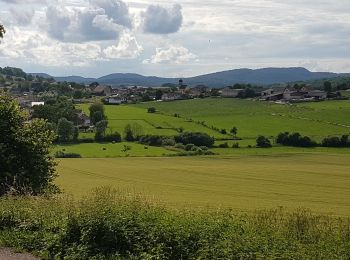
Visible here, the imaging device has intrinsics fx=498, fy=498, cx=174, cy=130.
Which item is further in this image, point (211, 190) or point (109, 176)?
point (109, 176)

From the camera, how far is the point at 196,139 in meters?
77.0

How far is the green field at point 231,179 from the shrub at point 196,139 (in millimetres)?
11313

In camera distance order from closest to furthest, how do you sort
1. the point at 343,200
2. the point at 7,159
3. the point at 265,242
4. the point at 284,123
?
the point at 265,242
the point at 7,159
the point at 343,200
the point at 284,123

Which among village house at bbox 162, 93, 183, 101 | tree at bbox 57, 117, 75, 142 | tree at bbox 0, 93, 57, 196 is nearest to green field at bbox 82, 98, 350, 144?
tree at bbox 57, 117, 75, 142

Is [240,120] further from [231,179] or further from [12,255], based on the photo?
[12,255]

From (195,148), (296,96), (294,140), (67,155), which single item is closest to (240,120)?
(294,140)

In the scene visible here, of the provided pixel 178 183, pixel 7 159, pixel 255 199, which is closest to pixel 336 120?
pixel 178 183

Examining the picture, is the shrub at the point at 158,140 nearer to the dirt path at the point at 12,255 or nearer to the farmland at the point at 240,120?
the farmland at the point at 240,120

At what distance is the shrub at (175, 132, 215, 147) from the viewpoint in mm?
76812

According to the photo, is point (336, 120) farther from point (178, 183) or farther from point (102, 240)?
point (102, 240)

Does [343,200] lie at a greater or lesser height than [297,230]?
lesser

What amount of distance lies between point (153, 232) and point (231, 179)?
3578cm

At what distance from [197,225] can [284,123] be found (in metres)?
82.9

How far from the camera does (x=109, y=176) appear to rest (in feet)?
155
